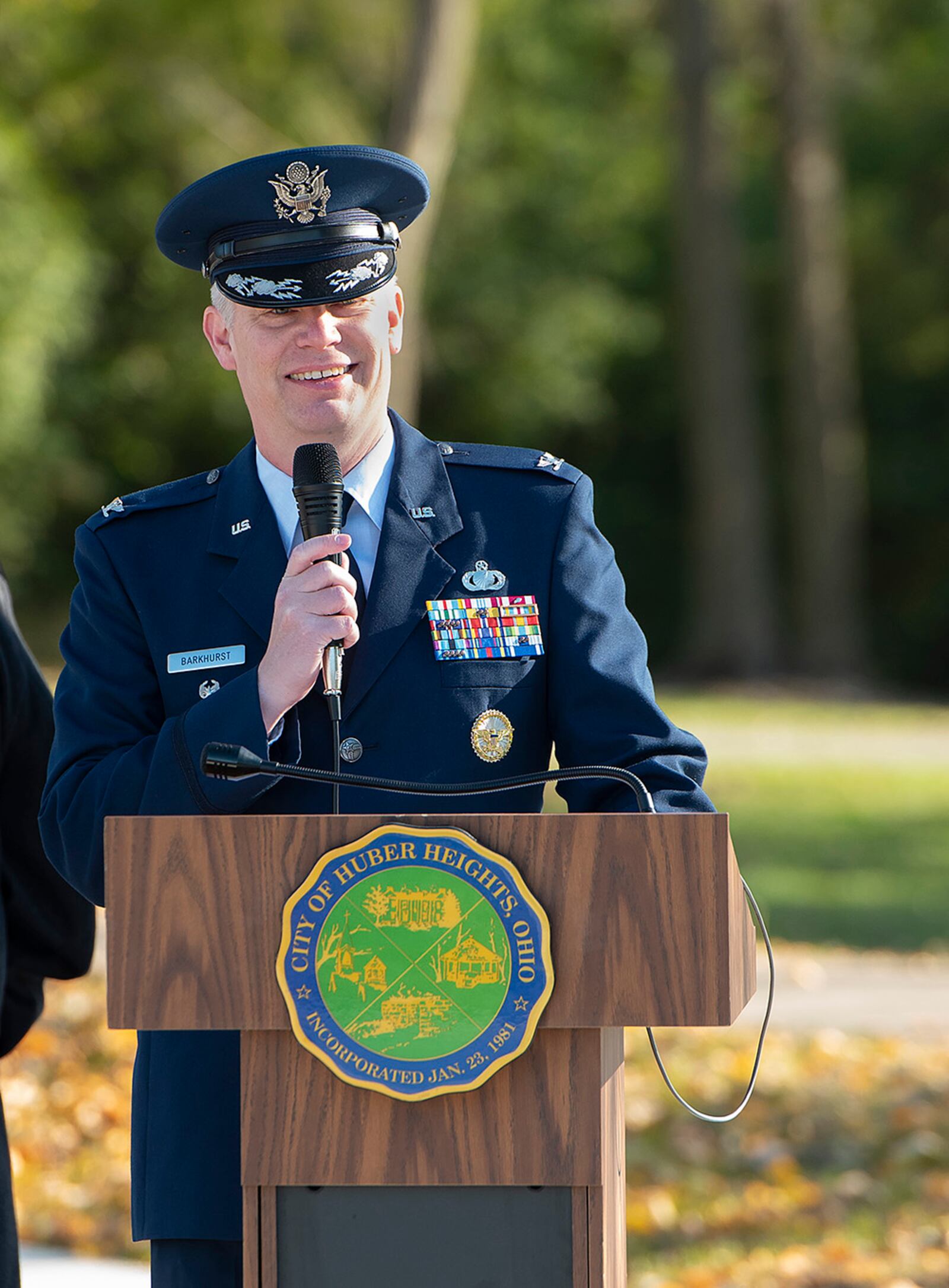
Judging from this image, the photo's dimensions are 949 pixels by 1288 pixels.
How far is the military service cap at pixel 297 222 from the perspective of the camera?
94.2 inches

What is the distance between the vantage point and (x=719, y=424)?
1019 inches

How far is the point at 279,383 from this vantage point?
2381 millimetres

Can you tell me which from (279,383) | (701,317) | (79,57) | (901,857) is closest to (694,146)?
(701,317)

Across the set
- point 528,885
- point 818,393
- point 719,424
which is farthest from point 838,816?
point 818,393

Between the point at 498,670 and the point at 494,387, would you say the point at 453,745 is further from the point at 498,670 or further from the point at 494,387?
the point at 494,387

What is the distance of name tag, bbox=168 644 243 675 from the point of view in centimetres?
240

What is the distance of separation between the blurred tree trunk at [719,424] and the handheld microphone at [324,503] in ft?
77.8

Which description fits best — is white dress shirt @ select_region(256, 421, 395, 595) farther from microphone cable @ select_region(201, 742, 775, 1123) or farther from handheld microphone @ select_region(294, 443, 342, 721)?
microphone cable @ select_region(201, 742, 775, 1123)

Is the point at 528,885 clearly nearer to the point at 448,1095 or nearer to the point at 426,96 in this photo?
the point at 448,1095

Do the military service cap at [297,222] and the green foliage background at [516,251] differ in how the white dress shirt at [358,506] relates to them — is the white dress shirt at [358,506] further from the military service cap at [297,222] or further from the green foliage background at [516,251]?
the green foliage background at [516,251]

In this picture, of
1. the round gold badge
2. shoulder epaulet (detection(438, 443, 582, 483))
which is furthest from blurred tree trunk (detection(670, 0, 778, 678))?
the round gold badge

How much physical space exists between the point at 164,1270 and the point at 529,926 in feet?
2.53

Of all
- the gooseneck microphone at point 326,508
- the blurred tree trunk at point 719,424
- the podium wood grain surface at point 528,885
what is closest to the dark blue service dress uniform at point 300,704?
the gooseneck microphone at point 326,508

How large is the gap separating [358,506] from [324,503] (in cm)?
31
